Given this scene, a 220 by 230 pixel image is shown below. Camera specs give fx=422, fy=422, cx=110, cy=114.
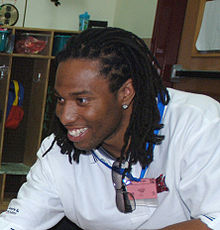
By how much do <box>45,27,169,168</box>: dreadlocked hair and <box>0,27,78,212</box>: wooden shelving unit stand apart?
250 centimetres

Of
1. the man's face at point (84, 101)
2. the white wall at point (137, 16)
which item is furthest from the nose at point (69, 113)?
the white wall at point (137, 16)

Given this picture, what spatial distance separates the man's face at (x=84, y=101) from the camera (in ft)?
4.24

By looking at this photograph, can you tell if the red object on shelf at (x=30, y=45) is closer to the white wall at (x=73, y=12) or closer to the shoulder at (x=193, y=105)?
the white wall at (x=73, y=12)

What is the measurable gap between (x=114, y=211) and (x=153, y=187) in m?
0.20

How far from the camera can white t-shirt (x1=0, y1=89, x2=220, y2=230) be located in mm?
1313

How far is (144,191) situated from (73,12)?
294 centimetres

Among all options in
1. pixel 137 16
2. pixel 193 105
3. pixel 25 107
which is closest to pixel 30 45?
pixel 25 107

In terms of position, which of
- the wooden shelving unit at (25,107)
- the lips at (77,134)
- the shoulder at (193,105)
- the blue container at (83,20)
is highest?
the blue container at (83,20)

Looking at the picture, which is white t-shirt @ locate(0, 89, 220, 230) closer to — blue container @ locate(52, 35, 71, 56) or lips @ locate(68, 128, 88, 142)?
lips @ locate(68, 128, 88, 142)

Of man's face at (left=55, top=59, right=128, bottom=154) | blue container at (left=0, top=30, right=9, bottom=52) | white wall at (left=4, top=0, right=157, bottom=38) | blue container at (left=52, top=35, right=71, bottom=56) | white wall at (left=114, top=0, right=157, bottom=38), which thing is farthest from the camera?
white wall at (left=4, top=0, right=157, bottom=38)

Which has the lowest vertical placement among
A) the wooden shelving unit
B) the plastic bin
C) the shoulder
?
the wooden shelving unit

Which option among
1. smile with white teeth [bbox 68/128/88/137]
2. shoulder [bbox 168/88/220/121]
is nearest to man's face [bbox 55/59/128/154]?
smile with white teeth [bbox 68/128/88/137]

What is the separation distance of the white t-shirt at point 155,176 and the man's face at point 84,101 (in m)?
0.23

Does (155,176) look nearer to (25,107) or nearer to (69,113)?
(69,113)
